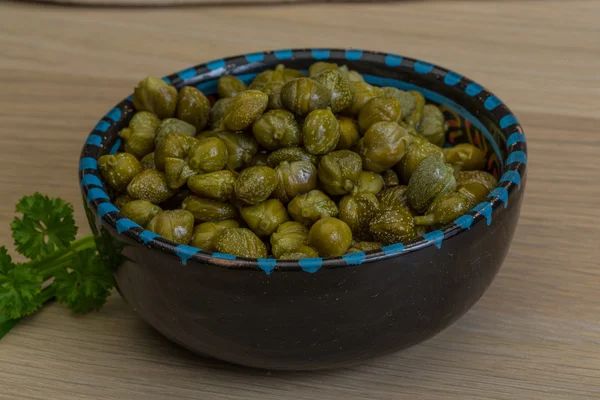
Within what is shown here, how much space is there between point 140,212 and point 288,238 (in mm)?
164

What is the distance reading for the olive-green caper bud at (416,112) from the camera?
106 centimetres

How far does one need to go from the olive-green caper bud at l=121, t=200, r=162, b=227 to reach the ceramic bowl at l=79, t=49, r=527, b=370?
33 millimetres

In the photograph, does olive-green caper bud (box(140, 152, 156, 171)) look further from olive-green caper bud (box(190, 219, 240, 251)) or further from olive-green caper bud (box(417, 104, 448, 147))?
olive-green caper bud (box(417, 104, 448, 147))

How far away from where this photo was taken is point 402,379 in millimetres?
931

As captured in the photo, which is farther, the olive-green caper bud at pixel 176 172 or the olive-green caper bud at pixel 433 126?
the olive-green caper bud at pixel 433 126

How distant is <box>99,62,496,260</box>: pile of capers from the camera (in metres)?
0.90

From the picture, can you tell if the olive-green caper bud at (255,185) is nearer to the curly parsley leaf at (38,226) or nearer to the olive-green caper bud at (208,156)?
the olive-green caper bud at (208,156)

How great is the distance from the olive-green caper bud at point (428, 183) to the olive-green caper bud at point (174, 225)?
0.24 m

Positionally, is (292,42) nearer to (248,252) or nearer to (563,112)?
(563,112)

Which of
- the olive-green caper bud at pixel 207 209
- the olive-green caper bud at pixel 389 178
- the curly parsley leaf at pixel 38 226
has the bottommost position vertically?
the curly parsley leaf at pixel 38 226

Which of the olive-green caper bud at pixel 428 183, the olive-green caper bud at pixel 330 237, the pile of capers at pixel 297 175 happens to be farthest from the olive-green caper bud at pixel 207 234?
the olive-green caper bud at pixel 428 183

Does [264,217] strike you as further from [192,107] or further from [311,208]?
[192,107]

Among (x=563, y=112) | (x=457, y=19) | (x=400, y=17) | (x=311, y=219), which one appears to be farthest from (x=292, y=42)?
(x=311, y=219)

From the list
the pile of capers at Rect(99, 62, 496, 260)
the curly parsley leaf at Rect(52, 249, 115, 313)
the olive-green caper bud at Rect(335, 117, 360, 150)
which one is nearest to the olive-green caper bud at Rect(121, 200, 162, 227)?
the pile of capers at Rect(99, 62, 496, 260)
